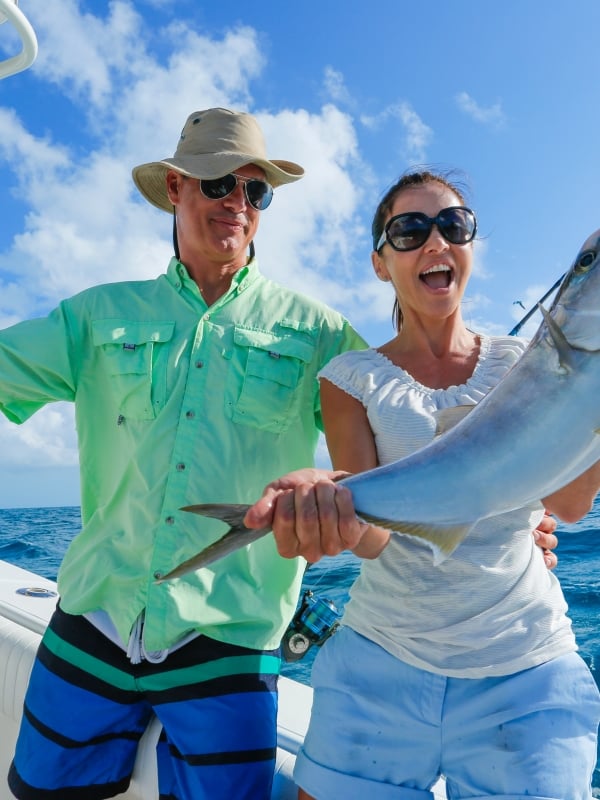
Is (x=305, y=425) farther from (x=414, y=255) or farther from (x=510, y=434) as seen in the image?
(x=510, y=434)

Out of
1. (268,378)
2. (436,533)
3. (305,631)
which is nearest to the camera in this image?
(436,533)

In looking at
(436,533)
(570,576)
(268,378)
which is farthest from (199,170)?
(570,576)

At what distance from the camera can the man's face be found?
2936 mm

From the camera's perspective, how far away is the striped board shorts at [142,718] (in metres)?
2.45

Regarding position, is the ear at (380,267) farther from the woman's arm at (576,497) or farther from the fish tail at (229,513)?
the fish tail at (229,513)

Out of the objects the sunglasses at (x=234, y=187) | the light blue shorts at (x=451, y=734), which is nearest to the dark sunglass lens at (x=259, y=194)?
the sunglasses at (x=234, y=187)

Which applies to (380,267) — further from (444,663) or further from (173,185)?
(444,663)

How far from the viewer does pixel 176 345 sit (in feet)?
9.49

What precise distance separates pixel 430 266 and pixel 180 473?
1218mm

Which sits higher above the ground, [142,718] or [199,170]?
[199,170]

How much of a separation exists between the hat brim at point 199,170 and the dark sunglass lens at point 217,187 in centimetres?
3

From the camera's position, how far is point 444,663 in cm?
204

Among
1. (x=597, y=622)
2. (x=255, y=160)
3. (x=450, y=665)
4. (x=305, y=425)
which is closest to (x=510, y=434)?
(x=450, y=665)

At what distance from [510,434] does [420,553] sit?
0.62 meters
